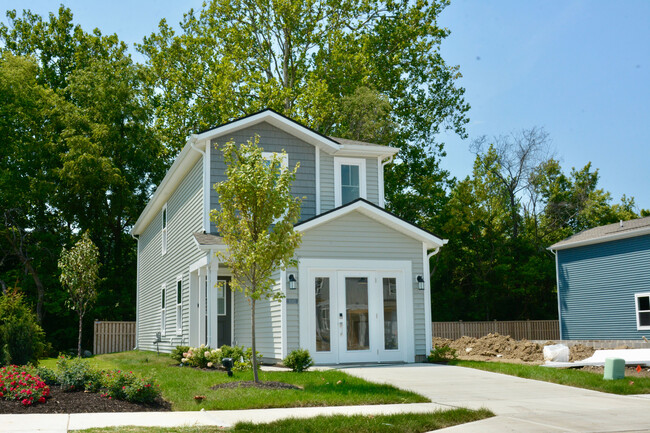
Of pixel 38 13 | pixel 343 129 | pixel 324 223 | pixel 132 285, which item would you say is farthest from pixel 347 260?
pixel 38 13

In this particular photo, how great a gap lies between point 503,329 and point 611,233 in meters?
7.97

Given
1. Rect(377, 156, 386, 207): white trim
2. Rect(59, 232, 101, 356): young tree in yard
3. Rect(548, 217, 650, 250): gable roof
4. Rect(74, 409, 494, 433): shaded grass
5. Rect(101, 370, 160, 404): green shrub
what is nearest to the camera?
Rect(74, 409, 494, 433): shaded grass

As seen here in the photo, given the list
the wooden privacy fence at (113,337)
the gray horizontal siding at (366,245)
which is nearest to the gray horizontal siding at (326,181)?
the gray horizontal siding at (366,245)

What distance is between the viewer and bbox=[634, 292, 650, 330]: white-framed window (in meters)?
24.8

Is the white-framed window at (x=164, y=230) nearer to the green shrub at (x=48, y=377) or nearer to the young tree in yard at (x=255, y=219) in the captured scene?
the young tree in yard at (x=255, y=219)

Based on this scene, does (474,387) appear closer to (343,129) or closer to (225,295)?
(225,295)

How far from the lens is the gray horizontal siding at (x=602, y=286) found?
25.2 meters

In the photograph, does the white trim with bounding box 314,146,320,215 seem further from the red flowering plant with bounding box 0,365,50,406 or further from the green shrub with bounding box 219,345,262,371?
the red flowering plant with bounding box 0,365,50,406

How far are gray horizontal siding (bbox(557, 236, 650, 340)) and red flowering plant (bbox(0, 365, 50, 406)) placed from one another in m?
21.7

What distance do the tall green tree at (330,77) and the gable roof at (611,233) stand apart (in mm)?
7815

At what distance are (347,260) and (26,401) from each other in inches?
344

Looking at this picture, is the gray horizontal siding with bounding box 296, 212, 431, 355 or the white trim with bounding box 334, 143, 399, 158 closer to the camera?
the gray horizontal siding with bounding box 296, 212, 431, 355

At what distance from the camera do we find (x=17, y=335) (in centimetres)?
1466

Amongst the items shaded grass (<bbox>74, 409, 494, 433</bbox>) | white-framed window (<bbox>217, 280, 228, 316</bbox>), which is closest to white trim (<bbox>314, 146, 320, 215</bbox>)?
white-framed window (<bbox>217, 280, 228, 316</bbox>)
